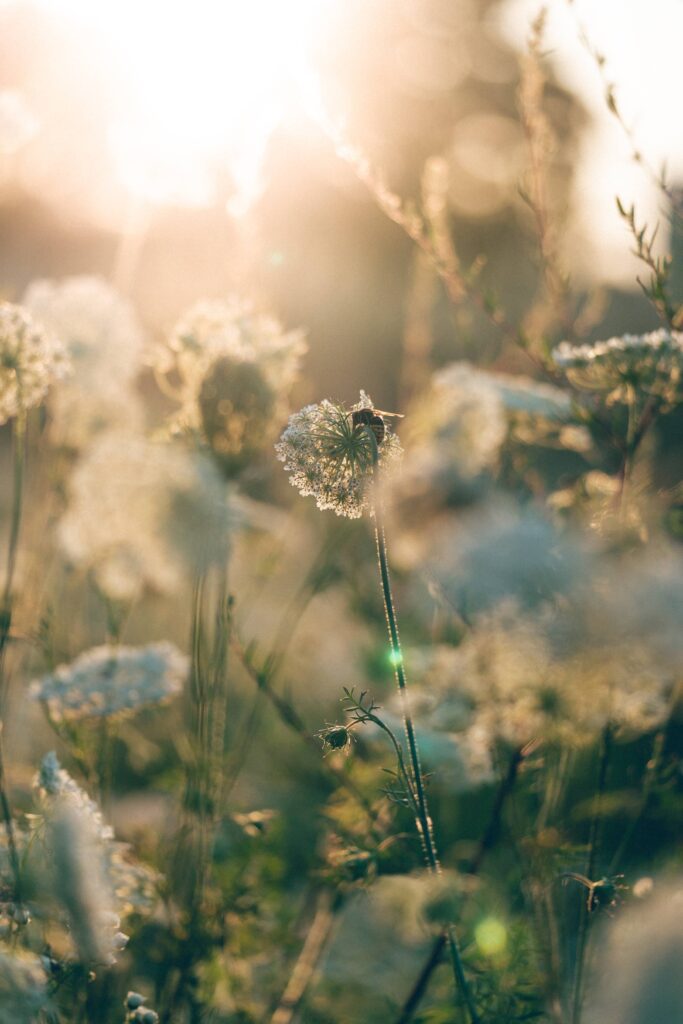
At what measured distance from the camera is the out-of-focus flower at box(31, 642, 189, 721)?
5.41ft

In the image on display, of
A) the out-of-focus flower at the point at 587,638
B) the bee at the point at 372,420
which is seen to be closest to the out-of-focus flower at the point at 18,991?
the out-of-focus flower at the point at 587,638

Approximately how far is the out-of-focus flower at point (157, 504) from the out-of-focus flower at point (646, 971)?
2.88 ft

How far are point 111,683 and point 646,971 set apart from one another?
3.36 ft

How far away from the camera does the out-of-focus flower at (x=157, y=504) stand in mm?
1387

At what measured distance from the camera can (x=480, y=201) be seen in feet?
58.2

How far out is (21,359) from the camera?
135 cm

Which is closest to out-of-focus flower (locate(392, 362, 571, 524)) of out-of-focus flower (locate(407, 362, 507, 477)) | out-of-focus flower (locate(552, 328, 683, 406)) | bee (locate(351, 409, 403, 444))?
out-of-focus flower (locate(407, 362, 507, 477))

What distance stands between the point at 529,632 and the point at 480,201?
1822 cm

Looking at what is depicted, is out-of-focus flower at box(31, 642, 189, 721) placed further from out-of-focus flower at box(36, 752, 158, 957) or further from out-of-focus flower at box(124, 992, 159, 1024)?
out-of-focus flower at box(124, 992, 159, 1024)

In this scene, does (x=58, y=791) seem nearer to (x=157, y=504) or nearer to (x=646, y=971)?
(x=157, y=504)

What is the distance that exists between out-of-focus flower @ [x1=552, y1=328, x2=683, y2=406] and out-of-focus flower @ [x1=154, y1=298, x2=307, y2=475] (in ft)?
1.75

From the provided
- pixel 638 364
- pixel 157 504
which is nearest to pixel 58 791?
pixel 157 504

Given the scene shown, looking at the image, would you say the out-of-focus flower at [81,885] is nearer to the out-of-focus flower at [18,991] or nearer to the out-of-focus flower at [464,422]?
the out-of-focus flower at [18,991]

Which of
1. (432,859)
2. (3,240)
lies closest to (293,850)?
(432,859)
